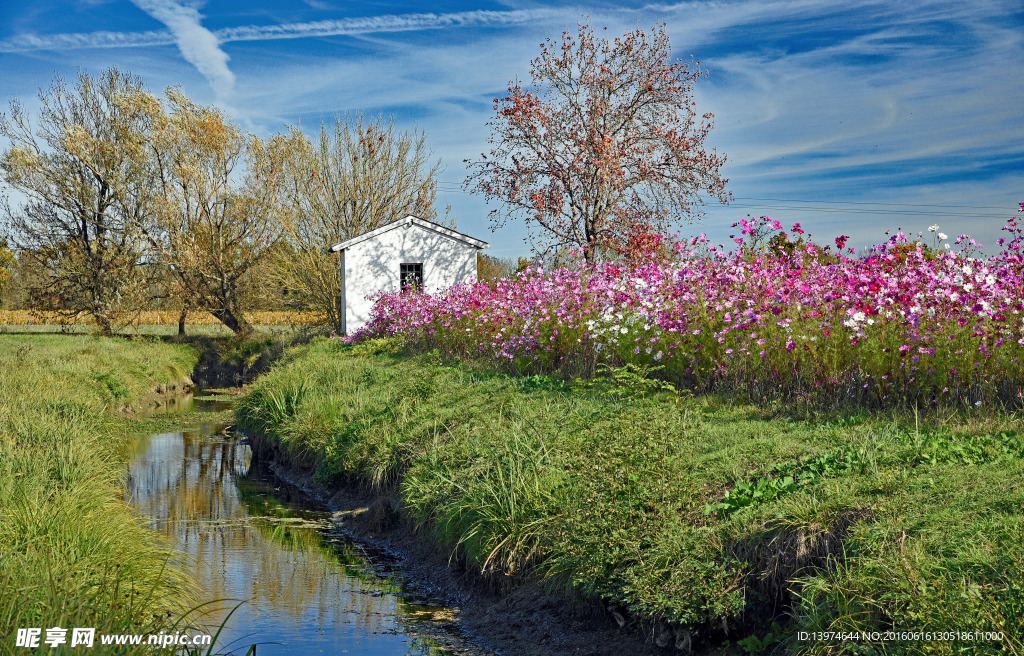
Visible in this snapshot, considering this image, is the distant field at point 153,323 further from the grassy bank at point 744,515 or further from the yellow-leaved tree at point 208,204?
the grassy bank at point 744,515

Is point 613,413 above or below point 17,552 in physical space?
above

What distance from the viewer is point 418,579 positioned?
7.84 m

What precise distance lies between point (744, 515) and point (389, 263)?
2303cm

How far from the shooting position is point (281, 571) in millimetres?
8047

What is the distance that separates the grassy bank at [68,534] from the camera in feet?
15.4

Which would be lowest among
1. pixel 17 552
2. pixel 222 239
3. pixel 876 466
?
pixel 17 552

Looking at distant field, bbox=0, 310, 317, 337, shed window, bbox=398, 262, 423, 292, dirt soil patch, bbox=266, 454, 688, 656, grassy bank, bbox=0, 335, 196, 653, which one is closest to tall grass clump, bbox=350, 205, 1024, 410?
dirt soil patch, bbox=266, 454, 688, 656

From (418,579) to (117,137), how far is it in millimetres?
33147

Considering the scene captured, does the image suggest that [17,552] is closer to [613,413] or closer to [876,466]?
[613,413]

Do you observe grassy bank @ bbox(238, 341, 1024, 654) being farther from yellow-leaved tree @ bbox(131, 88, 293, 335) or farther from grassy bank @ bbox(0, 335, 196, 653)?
yellow-leaved tree @ bbox(131, 88, 293, 335)

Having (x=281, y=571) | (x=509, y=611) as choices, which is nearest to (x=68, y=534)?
(x=281, y=571)

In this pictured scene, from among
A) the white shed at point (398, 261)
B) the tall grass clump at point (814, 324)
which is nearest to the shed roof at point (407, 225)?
the white shed at point (398, 261)

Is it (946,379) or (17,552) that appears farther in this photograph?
(946,379)

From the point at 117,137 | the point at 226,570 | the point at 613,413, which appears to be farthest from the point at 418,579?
the point at 117,137
